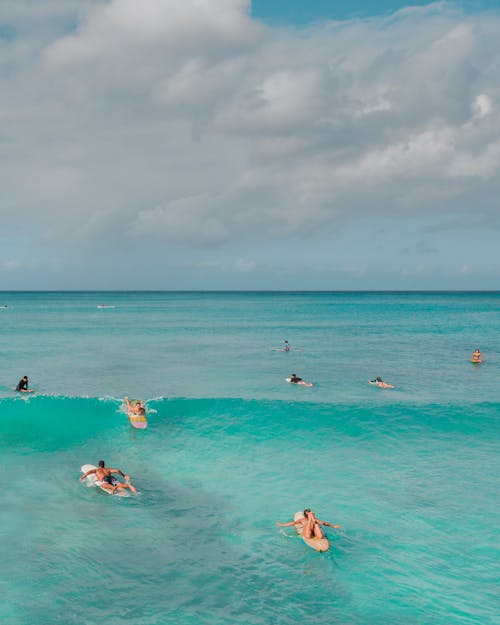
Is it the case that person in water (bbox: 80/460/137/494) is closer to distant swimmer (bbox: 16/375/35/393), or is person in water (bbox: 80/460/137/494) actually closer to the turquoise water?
A: the turquoise water

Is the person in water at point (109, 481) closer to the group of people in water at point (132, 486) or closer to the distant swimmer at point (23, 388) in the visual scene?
the group of people in water at point (132, 486)

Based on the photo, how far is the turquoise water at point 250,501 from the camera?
1263 centimetres

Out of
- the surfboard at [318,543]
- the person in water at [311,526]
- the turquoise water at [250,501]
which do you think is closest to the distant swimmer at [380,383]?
the turquoise water at [250,501]

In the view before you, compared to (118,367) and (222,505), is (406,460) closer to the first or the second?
(222,505)

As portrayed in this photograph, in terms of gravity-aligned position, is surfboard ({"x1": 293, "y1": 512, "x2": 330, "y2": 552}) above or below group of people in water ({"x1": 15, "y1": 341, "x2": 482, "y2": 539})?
below

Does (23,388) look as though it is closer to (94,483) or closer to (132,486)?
(94,483)

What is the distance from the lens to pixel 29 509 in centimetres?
1677

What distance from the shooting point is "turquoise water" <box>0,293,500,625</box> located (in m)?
12.6

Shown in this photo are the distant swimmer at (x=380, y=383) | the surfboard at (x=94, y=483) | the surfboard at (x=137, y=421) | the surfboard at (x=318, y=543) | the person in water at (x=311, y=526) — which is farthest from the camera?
the distant swimmer at (x=380, y=383)

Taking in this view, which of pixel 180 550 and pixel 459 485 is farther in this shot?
pixel 459 485

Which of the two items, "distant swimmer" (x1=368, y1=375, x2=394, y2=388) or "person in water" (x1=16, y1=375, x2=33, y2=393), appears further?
"distant swimmer" (x1=368, y1=375, x2=394, y2=388)

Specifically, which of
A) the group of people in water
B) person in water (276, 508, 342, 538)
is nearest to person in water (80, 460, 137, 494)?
the group of people in water

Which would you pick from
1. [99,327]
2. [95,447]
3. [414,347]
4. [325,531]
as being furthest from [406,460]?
[99,327]

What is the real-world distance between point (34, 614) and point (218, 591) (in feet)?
15.0
